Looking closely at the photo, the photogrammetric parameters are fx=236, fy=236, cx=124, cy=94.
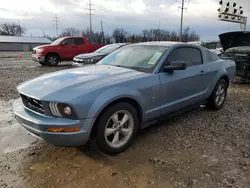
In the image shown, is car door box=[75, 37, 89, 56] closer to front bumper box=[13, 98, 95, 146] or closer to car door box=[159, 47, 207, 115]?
car door box=[159, 47, 207, 115]

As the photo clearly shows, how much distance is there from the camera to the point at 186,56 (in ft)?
14.4

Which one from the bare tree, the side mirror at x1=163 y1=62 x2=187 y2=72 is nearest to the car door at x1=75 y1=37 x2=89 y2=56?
the side mirror at x1=163 y1=62 x2=187 y2=72

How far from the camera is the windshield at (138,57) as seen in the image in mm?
3779

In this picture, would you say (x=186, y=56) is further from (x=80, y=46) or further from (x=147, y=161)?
(x=80, y=46)

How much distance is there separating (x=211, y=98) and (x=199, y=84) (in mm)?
770

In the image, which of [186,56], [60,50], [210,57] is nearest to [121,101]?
[186,56]

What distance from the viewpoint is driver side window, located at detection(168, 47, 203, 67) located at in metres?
4.03

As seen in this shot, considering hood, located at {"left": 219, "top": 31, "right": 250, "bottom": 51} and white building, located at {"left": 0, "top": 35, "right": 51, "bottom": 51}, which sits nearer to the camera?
hood, located at {"left": 219, "top": 31, "right": 250, "bottom": 51}

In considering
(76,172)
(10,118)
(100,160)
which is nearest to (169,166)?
(100,160)

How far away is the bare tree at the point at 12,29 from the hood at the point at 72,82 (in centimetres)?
9029

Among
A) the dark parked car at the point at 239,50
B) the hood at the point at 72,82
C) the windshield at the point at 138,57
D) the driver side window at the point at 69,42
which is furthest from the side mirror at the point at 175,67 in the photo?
the driver side window at the point at 69,42

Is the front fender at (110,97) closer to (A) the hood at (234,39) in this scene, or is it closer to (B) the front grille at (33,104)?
(B) the front grille at (33,104)

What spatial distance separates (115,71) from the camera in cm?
360

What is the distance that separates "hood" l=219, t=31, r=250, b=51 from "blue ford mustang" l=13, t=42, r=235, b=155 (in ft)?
16.3
